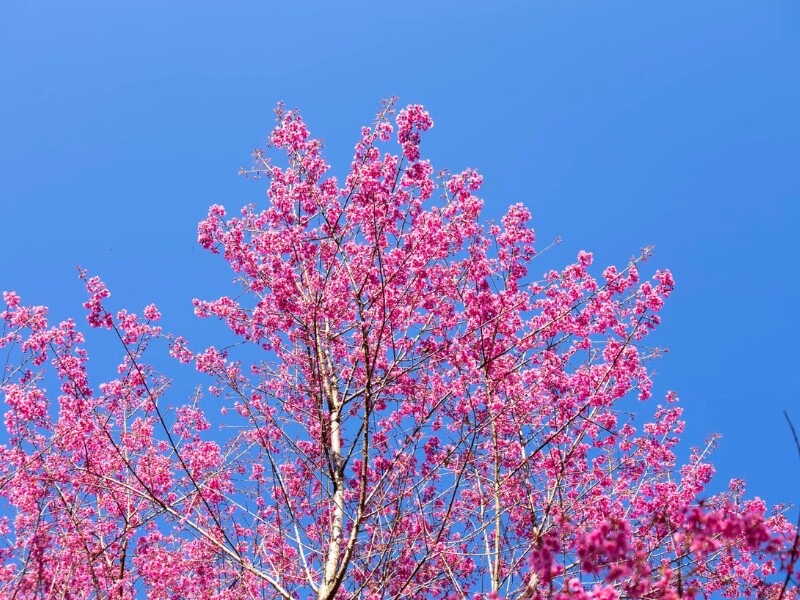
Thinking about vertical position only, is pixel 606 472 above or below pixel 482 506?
above

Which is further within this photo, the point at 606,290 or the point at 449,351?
the point at 606,290

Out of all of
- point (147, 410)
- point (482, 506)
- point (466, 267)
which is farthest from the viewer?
point (147, 410)

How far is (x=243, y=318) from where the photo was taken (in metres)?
9.63

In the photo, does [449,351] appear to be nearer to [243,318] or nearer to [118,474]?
[243,318]

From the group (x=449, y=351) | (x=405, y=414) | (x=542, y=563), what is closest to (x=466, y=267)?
(x=449, y=351)

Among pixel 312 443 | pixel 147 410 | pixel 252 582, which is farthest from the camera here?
pixel 147 410

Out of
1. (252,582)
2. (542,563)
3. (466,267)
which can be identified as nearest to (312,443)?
(252,582)

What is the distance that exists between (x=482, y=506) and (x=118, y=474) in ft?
19.6

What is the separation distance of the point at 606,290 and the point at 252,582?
6244mm

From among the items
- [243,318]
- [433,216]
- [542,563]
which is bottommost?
[542,563]

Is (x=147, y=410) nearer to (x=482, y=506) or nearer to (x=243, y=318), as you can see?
(x=243, y=318)

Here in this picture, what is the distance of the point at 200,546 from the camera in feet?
29.1

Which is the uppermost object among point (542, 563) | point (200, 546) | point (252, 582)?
point (200, 546)

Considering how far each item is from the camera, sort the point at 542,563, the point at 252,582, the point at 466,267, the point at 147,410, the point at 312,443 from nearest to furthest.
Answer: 1. the point at 542,563
2. the point at 252,582
3. the point at 466,267
4. the point at 312,443
5. the point at 147,410
